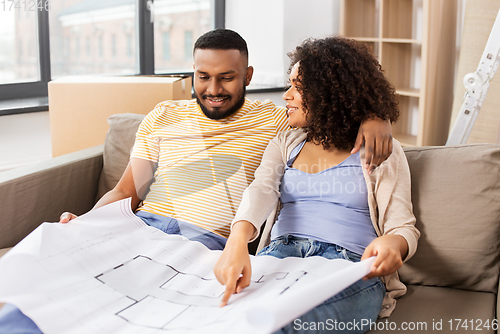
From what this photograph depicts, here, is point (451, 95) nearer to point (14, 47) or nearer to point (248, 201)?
point (248, 201)

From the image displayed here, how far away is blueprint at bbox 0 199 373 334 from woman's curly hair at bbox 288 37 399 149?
0.34 meters

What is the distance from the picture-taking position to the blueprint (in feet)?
2.42

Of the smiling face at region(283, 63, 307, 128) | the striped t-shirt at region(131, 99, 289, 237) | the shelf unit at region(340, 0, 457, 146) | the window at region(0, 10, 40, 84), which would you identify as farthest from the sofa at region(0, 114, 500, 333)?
the window at region(0, 10, 40, 84)

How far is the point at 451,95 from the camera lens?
2.71m

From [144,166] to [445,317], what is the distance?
3.08 ft

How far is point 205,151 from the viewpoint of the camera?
1370 millimetres

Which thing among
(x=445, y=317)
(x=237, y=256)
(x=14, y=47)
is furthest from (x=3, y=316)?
(x=14, y=47)

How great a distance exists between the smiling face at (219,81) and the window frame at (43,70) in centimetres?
118

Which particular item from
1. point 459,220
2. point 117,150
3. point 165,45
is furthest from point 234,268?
point 165,45

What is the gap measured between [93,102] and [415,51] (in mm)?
2016

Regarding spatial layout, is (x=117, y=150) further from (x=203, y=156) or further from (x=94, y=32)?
(x=94, y=32)

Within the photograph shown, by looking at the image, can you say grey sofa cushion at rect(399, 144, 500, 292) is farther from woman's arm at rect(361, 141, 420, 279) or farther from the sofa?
woman's arm at rect(361, 141, 420, 279)

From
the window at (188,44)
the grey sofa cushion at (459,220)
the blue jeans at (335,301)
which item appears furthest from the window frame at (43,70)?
the grey sofa cushion at (459,220)

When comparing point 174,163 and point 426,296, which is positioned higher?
point 174,163
